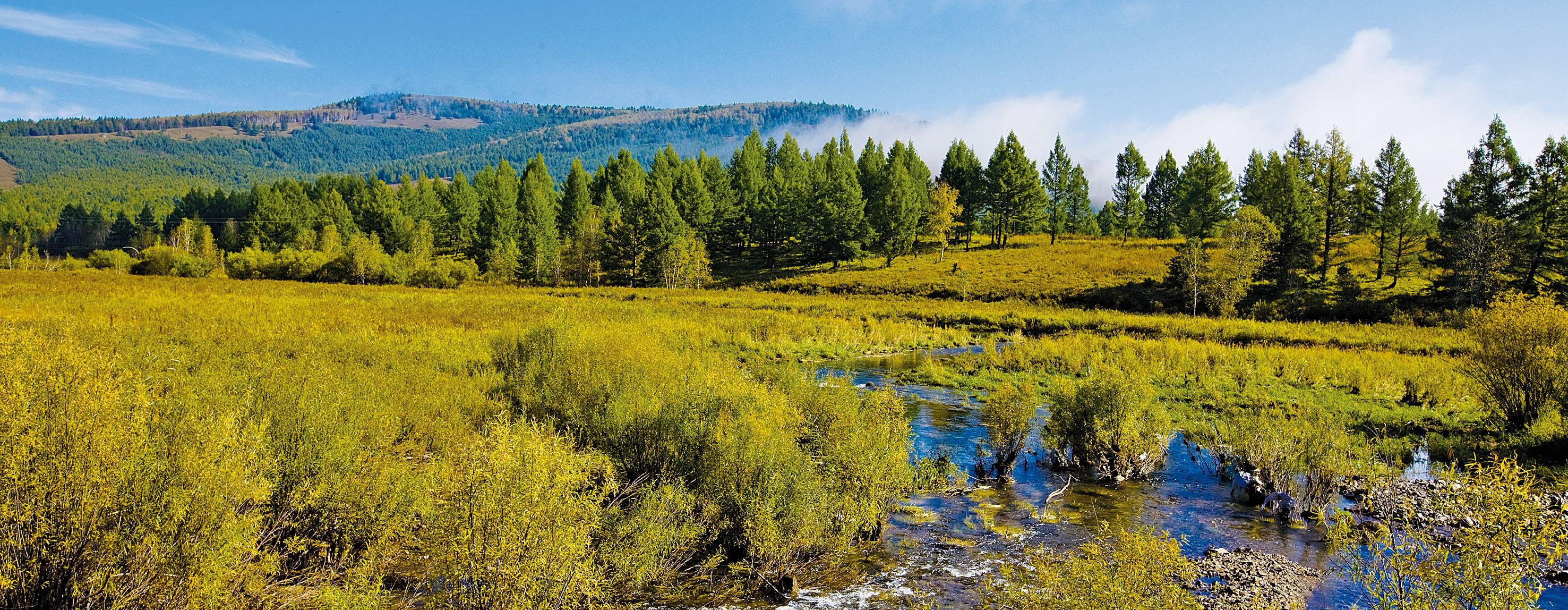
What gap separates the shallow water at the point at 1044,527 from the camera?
10.3 metres

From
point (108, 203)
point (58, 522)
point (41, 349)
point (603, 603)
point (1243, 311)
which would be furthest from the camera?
point (108, 203)

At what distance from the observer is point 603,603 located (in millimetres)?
8555

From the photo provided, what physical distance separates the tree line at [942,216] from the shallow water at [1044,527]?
128 ft

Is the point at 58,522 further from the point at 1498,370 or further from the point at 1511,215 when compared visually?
the point at 1511,215

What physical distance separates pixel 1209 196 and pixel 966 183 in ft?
82.2

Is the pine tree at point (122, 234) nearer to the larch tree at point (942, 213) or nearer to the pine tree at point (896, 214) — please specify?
the pine tree at point (896, 214)

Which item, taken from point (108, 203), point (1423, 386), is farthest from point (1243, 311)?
point (108, 203)

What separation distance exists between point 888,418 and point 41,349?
11328 millimetres

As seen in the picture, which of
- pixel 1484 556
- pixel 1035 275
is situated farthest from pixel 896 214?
pixel 1484 556

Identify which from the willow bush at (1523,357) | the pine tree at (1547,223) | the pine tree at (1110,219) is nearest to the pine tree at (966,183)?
the pine tree at (1110,219)

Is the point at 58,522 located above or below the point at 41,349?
below

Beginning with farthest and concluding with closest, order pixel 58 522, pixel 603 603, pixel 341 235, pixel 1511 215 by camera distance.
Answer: pixel 341 235
pixel 1511 215
pixel 603 603
pixel 58 522

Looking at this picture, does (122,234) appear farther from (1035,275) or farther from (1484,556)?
(1484,556)

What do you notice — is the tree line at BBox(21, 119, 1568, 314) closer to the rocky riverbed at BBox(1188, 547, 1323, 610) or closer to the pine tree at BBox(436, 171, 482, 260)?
the pine tree at BBox(436, 171, 482, 260)
